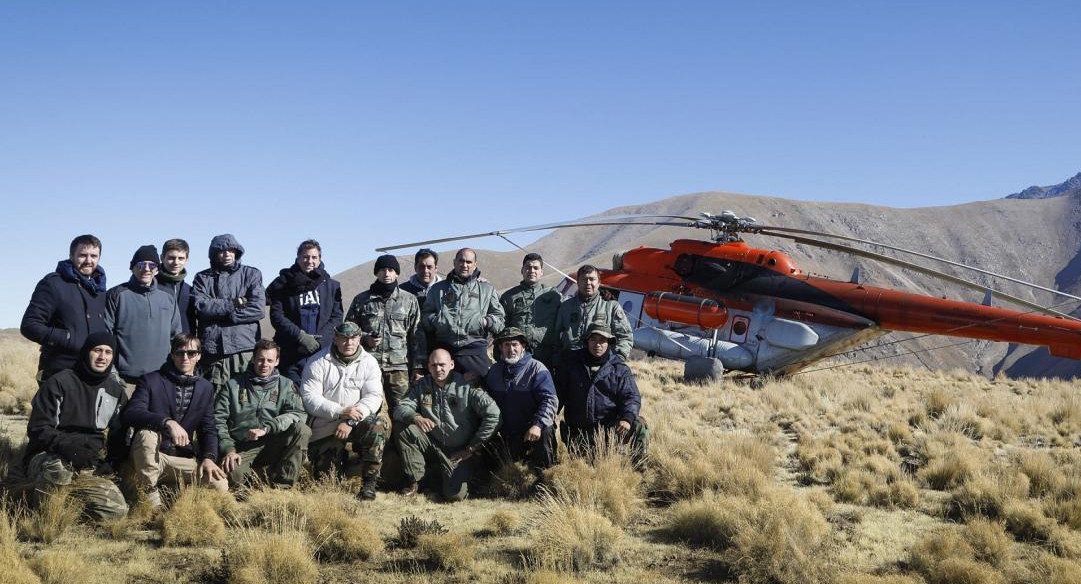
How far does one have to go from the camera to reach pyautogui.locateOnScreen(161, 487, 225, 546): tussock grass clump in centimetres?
528

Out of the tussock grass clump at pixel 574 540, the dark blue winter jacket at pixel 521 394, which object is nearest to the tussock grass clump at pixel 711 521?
the tussock grass clump at pixel 574 540

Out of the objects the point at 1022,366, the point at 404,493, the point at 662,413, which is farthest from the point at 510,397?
the point at 1022,366

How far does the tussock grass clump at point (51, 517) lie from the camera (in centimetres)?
524

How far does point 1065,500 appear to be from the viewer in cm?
631

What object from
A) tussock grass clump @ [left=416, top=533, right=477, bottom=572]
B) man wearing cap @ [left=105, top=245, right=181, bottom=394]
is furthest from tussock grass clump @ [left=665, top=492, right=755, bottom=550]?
man wearing cap @ [left=105, top=245, right=181, bottom=394]

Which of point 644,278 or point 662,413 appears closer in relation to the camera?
point 662,413

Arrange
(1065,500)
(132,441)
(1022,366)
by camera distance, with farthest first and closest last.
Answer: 1. (1022,366)
2. (1065,500)
3. (132,441)

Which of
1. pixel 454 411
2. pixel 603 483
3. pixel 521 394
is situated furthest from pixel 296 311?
pixel 603 483

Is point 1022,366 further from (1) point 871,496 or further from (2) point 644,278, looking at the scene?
(1) point 871,496

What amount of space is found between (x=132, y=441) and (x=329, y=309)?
223 cm

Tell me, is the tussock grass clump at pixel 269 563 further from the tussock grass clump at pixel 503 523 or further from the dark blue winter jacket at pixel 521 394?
the dark blue winter jacket at pixel 521 394

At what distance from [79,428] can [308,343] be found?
202 cm

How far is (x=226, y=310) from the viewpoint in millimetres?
6816

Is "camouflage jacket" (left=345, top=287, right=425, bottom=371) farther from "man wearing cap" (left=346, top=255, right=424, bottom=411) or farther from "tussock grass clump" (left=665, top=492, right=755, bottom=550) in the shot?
"tussock grass clump" (left=665, top=492, right=755, bottom=550)
